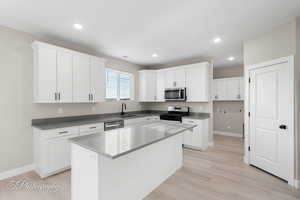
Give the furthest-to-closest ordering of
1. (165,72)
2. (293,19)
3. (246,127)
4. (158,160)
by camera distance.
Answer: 1. (165,72)
2. (246,127)
3. (293,19)
4. (158,160)

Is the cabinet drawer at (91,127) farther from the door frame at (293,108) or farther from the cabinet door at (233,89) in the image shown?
the cabinet door at (233,89)

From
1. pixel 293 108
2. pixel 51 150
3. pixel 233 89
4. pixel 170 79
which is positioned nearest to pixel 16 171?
pixel 51 150

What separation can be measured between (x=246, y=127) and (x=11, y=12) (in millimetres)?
4892

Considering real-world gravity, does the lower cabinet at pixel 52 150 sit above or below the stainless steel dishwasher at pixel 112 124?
below

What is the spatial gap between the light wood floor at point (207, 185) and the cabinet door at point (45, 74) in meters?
1.51

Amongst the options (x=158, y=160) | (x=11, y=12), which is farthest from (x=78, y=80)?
(x=158, y=160)

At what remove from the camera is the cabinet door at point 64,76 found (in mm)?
2861

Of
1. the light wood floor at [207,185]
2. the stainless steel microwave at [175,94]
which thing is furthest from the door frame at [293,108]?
the stainless steel microwave at [175,94]

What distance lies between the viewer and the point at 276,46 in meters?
2.58

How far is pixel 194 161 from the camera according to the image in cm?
326

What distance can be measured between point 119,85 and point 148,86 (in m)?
1.09

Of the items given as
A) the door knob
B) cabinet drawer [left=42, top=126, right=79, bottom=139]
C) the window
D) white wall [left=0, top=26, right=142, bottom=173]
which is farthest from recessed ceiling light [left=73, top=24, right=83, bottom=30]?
the door knob

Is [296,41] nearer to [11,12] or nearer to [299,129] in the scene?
[299,129]

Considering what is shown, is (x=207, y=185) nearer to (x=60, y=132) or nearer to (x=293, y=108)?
(x=293, y=108)
